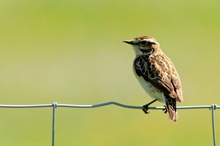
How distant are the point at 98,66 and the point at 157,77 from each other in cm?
1437

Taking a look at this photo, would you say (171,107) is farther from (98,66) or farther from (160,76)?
(98,66)

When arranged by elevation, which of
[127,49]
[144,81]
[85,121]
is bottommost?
[144,81]

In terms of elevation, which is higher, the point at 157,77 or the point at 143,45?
the point at 143,45

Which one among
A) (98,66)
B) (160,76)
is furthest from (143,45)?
(98,66)

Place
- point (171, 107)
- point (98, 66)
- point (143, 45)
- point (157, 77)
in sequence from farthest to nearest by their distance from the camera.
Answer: point (98, 66) < point (143, 45) < point (157, 77) < point (171, 107)

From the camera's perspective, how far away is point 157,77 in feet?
33.4

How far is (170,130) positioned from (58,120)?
2.43m

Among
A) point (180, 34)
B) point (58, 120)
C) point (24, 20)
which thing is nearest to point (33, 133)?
point (58, 120)

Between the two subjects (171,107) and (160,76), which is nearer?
(171,107)

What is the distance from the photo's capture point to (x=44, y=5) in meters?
33.9

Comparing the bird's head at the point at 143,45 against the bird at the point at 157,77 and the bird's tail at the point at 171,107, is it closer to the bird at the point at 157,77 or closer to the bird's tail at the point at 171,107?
the bird at the point at 157,77

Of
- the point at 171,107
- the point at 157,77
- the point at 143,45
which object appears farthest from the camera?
the point at 143,45

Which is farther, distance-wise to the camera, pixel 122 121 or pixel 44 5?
pixel 44 5

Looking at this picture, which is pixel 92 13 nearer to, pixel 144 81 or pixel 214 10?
pixel 214 10
